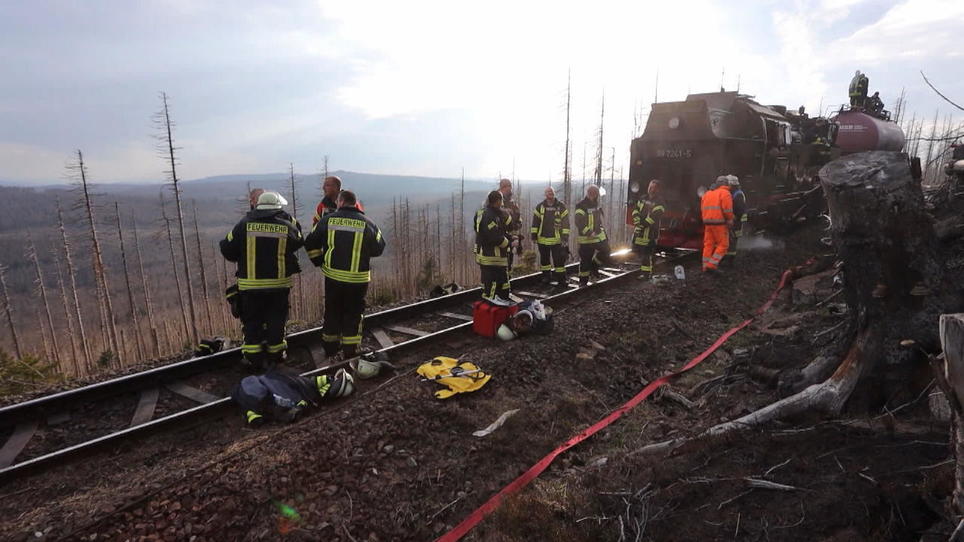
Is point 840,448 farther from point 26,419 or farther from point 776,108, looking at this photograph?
point 776,108

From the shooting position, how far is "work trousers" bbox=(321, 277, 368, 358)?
5785 mm

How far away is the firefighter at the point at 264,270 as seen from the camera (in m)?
5.30

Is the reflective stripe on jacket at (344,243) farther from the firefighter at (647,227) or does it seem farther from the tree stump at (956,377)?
the firefighter at (647,227)

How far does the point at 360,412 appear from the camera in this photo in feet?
14.8

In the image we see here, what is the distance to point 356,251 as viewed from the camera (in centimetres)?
566

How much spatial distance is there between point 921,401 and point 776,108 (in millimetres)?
13625

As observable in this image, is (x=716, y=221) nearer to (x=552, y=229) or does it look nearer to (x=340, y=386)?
(x=552, y=229)

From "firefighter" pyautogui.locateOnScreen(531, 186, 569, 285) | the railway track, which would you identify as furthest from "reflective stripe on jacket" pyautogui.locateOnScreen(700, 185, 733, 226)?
the railway track

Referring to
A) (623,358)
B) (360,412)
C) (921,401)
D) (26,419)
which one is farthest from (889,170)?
(26,419)

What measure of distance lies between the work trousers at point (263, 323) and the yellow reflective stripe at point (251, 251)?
0.96ft

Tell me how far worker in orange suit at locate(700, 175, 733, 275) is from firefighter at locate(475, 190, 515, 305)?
4.84 meters

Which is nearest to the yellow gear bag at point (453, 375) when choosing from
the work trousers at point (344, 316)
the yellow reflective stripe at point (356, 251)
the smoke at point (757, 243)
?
the work trousers at point (344, 316)

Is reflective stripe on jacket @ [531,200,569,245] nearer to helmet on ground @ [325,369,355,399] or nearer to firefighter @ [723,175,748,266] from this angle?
firefighter @ [723,175,748,266]

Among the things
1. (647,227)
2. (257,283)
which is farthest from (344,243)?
(647,227)
